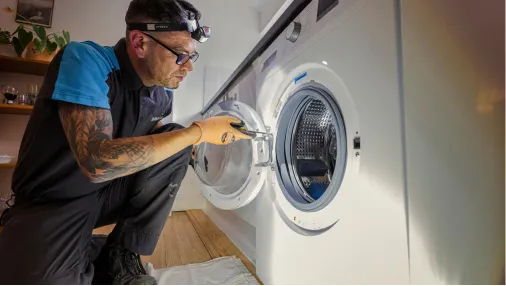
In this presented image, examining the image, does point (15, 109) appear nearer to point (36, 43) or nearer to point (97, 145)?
point (36, 43)

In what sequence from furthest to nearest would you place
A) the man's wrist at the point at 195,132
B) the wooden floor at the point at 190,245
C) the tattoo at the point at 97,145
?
the wooden floor at the point at 190,245 < the man's wrist at the point at 195,132 < the tattoo at the point at 97,145

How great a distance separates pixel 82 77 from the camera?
585mm

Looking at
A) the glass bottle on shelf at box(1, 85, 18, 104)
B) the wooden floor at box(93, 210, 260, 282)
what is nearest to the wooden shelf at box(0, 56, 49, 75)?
the glass bottle on shelf at box(1, 85, 18, 104)

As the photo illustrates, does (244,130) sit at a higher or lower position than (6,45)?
lower

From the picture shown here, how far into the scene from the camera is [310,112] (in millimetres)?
Answer: 875

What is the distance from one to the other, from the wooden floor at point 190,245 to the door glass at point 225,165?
31 centimetres

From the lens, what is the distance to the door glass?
3.35 ft

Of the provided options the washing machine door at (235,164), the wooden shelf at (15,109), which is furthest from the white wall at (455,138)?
the wooden shelf at (15,109)

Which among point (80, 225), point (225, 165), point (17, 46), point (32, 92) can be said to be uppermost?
point (17, 46)

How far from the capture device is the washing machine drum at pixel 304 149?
0.81 meters

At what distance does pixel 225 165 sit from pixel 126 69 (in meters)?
0.61

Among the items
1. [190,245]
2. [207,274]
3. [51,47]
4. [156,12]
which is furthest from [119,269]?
[51,47]

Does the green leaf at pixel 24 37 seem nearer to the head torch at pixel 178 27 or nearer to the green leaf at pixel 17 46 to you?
the green leaf at pixel 17 46

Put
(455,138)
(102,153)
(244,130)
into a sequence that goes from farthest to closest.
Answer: (244,130) < (102,153) < (455,138)
